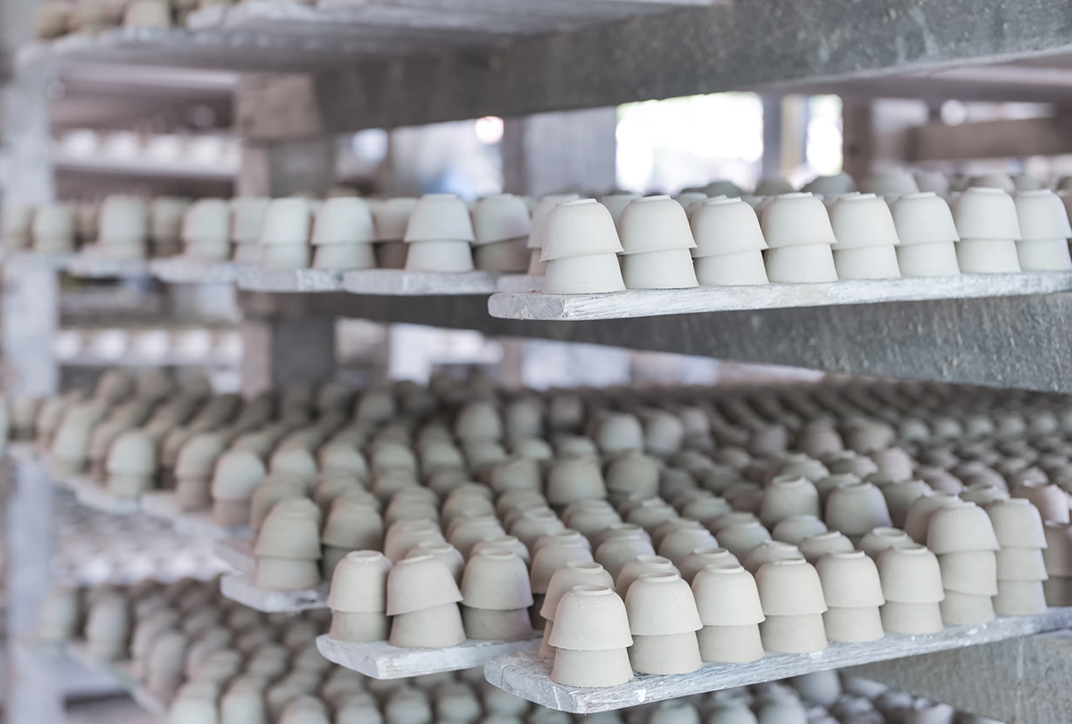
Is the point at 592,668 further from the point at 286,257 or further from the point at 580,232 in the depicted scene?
the point at 286,257

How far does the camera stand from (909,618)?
1602 millimetres

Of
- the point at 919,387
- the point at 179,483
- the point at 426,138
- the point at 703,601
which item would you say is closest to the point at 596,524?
the point at 703,601

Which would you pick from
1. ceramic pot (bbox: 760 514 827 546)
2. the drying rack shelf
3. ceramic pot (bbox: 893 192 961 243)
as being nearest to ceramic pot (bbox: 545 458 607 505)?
ceramic pot (bbox: 760 514 827 546)

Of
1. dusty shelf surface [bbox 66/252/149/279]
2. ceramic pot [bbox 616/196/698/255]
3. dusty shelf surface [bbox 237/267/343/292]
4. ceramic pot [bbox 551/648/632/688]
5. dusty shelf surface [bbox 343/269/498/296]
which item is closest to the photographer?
ceramic pot [bbox 551/648/632/688]

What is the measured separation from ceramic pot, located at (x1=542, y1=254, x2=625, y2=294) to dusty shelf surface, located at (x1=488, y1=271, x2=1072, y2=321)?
17 millimetres

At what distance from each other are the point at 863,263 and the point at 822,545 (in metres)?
0.37

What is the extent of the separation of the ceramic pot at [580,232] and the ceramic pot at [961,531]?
60cm

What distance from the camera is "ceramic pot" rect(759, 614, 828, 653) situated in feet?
4.95

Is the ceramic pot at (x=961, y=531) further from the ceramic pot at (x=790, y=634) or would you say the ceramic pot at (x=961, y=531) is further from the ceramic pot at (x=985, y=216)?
the ceramic pot at (x=985, y=216)

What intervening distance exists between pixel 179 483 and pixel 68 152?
2.44m

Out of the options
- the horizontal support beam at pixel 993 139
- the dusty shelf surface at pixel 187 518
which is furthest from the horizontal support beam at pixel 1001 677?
the horizontal support beam at pixel 993 139

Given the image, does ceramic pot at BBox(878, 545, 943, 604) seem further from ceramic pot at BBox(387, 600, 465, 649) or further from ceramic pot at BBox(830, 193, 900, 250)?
ceramic pot at BBox(387, 600, 465, 649)

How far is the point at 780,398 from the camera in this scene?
2.98 m

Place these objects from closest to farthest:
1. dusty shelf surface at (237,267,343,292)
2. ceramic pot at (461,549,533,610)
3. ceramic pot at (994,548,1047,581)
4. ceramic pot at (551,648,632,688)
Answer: ceramic pot at (551,648,632,688) < ceramic pot at (461,549,533,610) < ceramic pot at (994,548,1047,581) < dusty shelf surface at (237,267,343,292)
